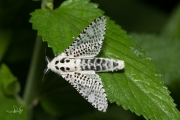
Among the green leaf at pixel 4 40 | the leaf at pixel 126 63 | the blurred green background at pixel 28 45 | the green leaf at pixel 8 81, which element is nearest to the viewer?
the leaf at pixel 126 63

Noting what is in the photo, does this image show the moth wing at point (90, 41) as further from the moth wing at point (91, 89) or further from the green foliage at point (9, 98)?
the green foliage at point (9, 98)

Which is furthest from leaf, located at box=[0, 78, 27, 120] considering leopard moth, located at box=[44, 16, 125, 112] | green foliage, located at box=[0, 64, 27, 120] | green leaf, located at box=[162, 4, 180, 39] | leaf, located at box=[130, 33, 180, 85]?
green leaf, located at box=[162, 4, 180, 39]

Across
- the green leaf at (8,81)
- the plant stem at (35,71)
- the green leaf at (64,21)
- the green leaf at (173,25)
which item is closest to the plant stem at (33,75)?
the plant stem at (35,71)

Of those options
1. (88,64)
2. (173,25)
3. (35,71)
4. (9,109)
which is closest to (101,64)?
(88,64)

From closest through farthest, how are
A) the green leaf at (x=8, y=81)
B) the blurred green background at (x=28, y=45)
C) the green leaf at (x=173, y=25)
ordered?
the green leaf at (x=8, y=81)
the blurred green background at (x=28, y=45)
the green leaf at (x=173, y=25)

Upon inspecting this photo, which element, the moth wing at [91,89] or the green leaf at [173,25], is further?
the green leaf at [173,25]

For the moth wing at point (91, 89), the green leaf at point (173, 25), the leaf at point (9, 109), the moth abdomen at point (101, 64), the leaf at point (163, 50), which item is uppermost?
the moth abdomen at point (101, 64)

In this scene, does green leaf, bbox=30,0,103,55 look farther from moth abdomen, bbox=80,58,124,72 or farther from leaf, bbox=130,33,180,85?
leaf, bbox=130,33,180,85

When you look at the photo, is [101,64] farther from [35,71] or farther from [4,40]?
[4,40]
